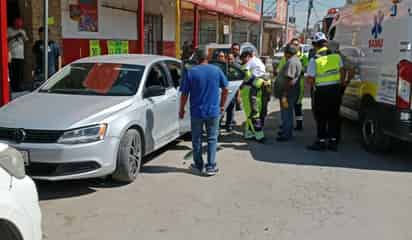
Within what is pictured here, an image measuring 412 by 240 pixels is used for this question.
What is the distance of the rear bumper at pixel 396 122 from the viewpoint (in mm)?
6449

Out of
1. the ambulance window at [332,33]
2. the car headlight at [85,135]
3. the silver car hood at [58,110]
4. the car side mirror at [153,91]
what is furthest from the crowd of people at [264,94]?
the ambulance window at [332,33]

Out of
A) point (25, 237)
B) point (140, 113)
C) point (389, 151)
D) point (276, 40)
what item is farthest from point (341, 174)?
point (276, 40)

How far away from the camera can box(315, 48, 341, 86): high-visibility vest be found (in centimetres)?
750

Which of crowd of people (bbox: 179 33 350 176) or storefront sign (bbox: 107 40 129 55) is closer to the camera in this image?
crowd of people (bbox: 179 33 350 176)

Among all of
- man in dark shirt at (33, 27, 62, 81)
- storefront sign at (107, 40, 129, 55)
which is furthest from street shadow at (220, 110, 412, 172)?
storefront sign at (107, 40, 129, 55)

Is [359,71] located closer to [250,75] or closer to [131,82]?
[250,75]

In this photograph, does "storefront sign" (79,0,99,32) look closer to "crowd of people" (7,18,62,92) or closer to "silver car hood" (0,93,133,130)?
"crowd of people" (7,18,62,92)

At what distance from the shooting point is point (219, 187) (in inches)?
228

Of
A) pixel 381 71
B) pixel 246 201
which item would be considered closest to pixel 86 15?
pixel 381 71

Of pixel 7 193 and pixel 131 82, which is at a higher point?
pixel 131 82

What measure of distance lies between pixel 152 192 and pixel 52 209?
45.5 inches

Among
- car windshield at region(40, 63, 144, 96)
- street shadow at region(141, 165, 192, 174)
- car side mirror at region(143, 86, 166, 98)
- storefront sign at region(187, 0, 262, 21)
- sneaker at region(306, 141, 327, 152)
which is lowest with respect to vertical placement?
street shadow at region(141, 165, 192, 174)

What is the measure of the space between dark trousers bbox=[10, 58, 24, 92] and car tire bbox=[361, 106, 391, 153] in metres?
7.85

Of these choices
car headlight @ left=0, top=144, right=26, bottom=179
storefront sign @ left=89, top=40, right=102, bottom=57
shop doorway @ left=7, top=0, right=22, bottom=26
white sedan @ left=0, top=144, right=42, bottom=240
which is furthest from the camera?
storefront sign @ left=89, top=40, right=102, bottom=57
